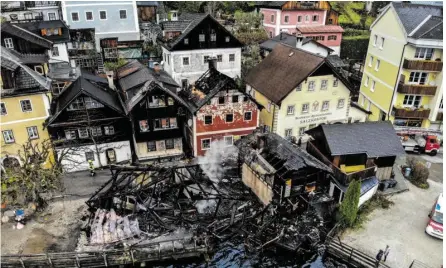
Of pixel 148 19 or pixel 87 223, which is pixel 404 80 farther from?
pixel 148 19

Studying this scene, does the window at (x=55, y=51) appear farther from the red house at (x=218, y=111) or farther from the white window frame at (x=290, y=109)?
the white window frame at (x=290, y=109)

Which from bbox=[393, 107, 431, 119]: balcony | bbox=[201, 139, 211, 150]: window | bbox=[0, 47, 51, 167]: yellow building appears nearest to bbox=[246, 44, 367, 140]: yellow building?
bbox=[393, 107, 431, 119]: balcony

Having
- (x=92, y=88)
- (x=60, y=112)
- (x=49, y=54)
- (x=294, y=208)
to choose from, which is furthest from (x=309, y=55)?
(x=49, y=54)

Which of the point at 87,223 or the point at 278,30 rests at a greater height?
the point at 278,30

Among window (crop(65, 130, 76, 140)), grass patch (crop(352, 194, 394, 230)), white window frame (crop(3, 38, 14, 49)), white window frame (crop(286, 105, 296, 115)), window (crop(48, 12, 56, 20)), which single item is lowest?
grass patch (crop(352, 194, 394, 230))

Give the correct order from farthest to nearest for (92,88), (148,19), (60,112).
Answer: (148,19) → (92,88) → (60,112)

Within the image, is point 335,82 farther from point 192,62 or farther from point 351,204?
point 192,62

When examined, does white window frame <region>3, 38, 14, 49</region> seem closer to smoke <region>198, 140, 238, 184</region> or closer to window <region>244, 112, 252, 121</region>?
smoke <region>198, 140, 238, 184</region>
